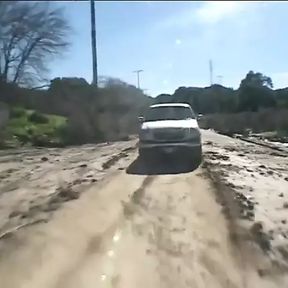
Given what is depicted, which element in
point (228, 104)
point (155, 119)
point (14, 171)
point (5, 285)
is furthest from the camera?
point (228, 104)

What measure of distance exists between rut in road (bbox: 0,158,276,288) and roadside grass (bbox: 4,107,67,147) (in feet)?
63.8

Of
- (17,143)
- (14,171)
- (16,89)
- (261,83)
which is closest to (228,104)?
(261,83)

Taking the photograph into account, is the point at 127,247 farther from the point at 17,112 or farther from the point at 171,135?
the point at 17,112

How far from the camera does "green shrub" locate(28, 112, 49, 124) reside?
117 feet

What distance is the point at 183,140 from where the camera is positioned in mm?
16562

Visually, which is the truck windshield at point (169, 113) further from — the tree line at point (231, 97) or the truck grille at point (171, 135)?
the tree line at point (231, 97)

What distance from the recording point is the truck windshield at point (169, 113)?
59.0 ft

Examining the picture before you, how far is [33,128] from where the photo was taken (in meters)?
33.4

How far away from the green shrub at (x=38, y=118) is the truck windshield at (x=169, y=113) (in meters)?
18.2

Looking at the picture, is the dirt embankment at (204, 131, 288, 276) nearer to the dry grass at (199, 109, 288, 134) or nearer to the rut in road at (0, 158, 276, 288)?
the rut in road at (0, 158, 276, 288)

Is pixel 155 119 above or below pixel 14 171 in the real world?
above

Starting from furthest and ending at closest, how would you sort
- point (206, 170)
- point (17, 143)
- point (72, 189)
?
point (17, 143)
point (206, 170)
point (72, 189)

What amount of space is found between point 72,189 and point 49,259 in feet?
15.3

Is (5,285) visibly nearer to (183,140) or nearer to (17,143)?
(183,140)
